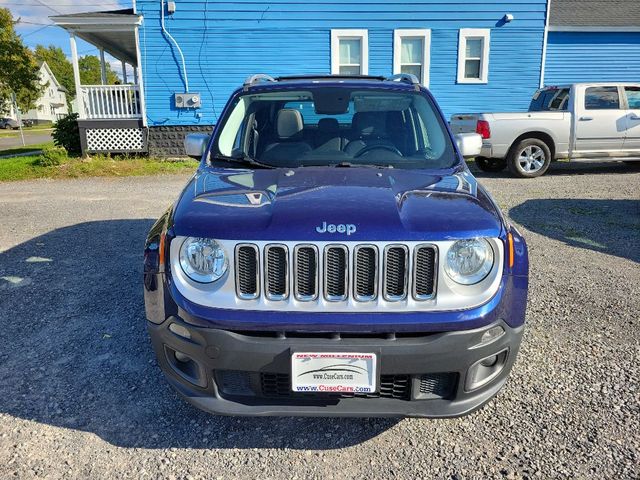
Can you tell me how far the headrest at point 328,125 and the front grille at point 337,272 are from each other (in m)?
1.68

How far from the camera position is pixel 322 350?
2.20 meters

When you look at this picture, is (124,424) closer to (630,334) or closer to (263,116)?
(263,116)

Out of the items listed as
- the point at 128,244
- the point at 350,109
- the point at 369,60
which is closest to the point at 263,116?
the point at 350,109

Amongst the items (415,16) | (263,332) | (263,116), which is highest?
(415,16)

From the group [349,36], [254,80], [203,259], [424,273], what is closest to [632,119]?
[349,36]

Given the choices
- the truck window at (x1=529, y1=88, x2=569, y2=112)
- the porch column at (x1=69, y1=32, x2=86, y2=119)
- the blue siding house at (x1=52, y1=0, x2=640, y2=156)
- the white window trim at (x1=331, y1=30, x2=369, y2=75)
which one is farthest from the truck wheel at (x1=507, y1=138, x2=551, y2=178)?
the porch column at (x1=69, y1=32, x2=86, y2=119)

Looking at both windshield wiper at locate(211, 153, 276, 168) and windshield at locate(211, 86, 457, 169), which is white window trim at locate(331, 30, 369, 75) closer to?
windshield at locate(211, 86, 457, 169)

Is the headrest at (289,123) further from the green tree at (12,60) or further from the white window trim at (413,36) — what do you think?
the green tree at (12,60)

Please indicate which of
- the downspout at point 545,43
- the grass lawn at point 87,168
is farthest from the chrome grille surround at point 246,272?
the downspout at point 545,43

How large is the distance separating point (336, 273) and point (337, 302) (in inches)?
5.0

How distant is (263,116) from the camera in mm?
3873

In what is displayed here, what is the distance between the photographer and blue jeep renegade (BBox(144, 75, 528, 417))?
7.27 feet

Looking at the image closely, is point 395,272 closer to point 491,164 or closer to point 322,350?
point 322,350

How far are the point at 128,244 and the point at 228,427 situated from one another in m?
4.00
